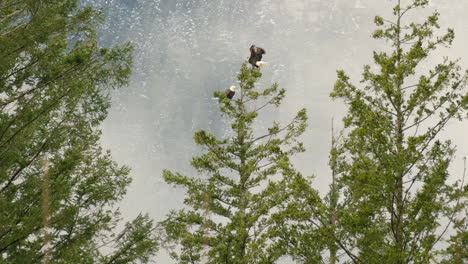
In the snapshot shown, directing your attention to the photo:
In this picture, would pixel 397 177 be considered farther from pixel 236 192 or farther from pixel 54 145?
pixel 236 192

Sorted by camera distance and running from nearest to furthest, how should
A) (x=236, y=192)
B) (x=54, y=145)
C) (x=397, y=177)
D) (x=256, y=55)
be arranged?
(x=54, y=145)
(x=397, y=177)
(x=236, y=192)
(x=256, y=55)

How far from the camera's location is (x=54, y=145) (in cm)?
802

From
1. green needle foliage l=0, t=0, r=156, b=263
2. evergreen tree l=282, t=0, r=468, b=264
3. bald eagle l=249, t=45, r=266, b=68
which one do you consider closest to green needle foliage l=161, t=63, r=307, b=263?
bald eagle l=249, t=45, r=266, b=68

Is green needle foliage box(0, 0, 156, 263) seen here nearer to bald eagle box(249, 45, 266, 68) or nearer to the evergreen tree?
the evergreen tree

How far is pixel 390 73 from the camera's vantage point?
11305mm

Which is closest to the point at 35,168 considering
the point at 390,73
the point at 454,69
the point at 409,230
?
the point at 409,230

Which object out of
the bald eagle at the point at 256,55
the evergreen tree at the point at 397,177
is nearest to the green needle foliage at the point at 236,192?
the bald eagle at the point at 256,55

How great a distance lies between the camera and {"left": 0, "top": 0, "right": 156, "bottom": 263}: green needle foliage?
7.24 m

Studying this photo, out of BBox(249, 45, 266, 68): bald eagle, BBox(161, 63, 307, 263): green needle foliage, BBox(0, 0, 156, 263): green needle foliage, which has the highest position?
BBox(249, 45, 266, 68): bald eagle

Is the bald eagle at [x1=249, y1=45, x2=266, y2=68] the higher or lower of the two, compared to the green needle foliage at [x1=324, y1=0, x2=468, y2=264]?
higher

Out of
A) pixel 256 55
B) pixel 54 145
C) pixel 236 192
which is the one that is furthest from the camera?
pixel 256 55

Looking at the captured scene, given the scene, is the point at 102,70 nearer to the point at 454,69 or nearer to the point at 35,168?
the point at 35,168

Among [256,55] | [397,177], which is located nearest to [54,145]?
[397,177]

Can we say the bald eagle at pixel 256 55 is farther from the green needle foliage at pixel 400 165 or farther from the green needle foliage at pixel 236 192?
the green needle foliage at pixel 400 165
